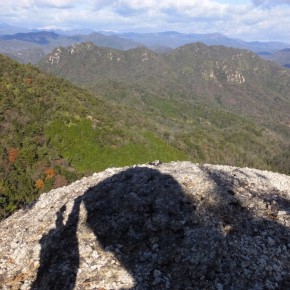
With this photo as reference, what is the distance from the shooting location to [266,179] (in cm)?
2633

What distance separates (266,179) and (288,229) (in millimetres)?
8451

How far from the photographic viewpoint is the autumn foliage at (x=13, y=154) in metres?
68.6

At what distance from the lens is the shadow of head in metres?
15.7

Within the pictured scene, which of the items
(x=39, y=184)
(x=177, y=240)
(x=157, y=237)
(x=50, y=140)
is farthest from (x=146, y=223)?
(x=50, y=140)

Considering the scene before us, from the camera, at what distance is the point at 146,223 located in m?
18.7

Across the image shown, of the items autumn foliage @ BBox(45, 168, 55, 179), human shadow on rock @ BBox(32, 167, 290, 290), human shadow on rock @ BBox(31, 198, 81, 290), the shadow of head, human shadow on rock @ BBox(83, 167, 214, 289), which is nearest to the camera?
human shadow on rock @ BBox(32, 167, 290, 290)

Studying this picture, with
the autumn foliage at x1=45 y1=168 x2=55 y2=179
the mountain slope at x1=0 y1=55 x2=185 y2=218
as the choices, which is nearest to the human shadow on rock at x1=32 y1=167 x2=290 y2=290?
the mountain slope at x1=0 y1=55 x2=185 y2=218

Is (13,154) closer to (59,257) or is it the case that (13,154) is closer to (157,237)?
(59,257)

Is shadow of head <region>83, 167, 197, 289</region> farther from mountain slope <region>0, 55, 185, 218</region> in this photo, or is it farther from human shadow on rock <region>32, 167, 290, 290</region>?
mountain slope <region>0, 55, 185, 218</region>

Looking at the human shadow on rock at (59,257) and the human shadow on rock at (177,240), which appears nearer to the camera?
the human shadow on rock at (177,240)

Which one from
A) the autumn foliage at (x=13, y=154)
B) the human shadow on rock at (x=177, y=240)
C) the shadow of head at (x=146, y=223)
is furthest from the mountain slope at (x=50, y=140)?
the human shadow on rock at (x=177, y=240)

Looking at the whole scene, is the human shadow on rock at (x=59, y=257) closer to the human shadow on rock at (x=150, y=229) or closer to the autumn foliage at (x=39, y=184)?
the human shadow on rock at (x=150, y=229)

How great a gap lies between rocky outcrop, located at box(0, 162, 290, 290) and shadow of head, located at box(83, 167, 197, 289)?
46 mm

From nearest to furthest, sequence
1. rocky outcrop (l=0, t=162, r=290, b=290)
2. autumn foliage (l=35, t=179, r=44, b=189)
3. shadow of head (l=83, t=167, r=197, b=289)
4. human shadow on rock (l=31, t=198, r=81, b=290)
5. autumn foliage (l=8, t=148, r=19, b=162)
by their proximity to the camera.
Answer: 1. rocky outcrop (l=0, t=162, r=290, b=290)
2. shadow of head (l=83, t=167, r=197, b=289)
3. human shadow on rock (l=31, t=198, r=81, b=290)
4. autumn foliage (l=35, t=179, r=44, b=189)
5. autumn foliage (l=8, t=148, r=19, b=162)
